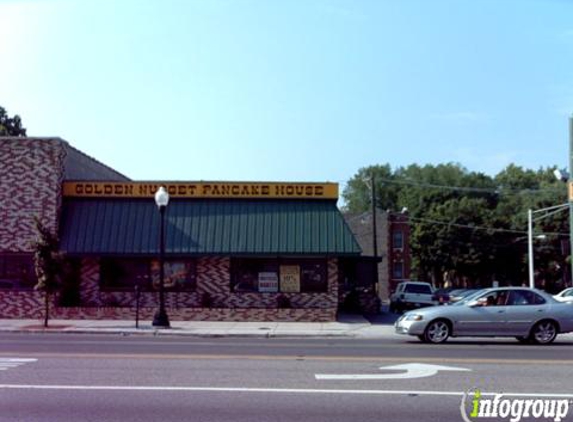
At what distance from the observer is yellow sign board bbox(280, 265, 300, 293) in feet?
91.8

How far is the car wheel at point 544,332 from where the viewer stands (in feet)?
61.8

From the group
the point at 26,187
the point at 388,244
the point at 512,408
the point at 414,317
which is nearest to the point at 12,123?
the point at 388,244

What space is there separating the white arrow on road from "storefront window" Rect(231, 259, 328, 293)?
14.7 metres

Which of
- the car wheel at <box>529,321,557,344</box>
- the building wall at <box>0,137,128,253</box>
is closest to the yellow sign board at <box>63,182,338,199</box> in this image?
the building wall at <box>0,137,128,253</box>

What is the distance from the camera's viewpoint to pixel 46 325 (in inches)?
933

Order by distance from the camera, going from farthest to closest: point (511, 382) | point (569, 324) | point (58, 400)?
point (569, 324)
point (511, 382)
point (58, 400)

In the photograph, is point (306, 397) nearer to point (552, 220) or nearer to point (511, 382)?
point (511, 382)

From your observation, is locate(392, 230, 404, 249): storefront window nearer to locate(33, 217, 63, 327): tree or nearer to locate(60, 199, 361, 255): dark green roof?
locate(60, 199, 361, 255): dark green roof

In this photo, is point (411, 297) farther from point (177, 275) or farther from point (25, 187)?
point (25, 187)

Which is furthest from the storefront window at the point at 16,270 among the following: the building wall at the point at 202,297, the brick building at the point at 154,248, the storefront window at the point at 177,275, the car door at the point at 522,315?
the car door at the point at 522,315

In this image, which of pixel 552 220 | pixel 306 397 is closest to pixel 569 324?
pixel 306 397

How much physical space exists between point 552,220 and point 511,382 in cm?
5961

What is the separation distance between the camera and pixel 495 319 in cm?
1862

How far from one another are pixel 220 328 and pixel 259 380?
40.4 ft
